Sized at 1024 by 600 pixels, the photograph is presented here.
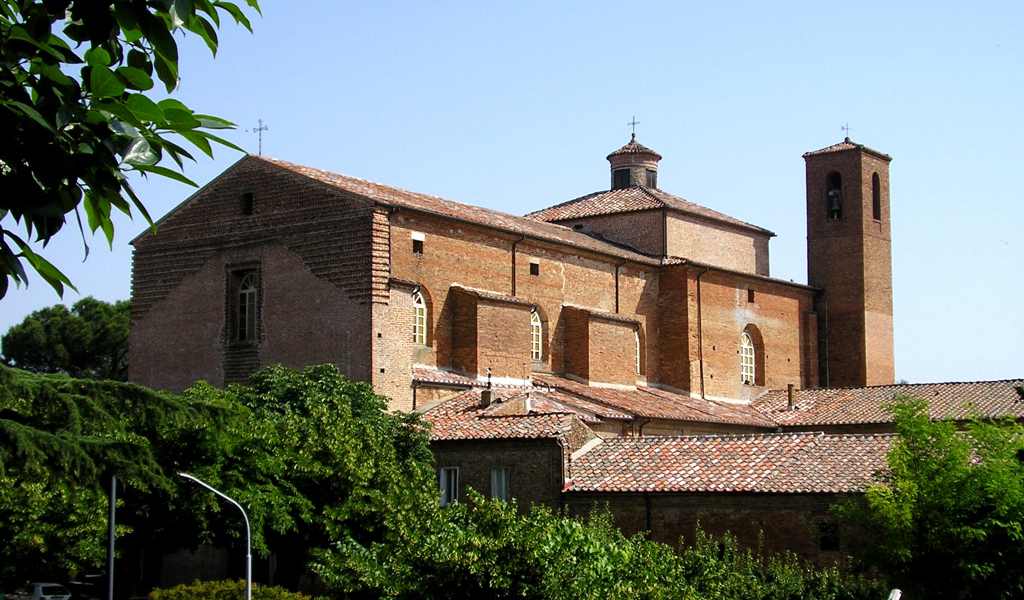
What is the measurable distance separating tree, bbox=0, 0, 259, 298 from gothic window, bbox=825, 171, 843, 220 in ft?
126

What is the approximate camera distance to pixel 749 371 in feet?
119

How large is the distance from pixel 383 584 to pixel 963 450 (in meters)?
8.97

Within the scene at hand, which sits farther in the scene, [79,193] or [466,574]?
[466,574]

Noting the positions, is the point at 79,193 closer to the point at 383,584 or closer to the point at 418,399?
the point at 383,584

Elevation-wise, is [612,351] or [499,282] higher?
[499,282]

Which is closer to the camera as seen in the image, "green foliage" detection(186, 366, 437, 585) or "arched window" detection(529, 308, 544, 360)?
"green foliage" detection(186, 366, 437, 585)

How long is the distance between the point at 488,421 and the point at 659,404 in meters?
7.53

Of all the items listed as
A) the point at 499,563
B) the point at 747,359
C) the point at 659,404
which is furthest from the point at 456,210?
the point at 499,563

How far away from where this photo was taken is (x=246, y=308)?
27.4 metres

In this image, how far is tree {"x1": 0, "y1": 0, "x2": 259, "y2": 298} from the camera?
335 cm

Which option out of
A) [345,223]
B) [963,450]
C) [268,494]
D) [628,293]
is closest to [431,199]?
[345,223]

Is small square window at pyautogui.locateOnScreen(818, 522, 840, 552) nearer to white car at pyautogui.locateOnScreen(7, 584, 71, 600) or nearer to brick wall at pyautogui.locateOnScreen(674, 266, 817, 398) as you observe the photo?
brick wall at pyautogui.locateOnScreen(674, 266, 817, 398)

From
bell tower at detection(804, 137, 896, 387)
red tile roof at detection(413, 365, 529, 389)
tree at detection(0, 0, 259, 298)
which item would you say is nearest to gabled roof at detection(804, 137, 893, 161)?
bell tower at detection(804, 137, 896, 387)

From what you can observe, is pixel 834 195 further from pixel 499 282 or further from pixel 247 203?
pixel 247 203
